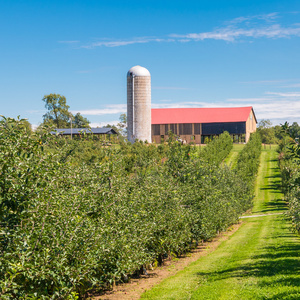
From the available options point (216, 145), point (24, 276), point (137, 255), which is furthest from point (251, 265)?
point (216, 145)

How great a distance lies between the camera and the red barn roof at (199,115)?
10469 centimetres

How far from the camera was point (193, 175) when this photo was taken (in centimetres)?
2417

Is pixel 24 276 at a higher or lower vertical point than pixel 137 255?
higher

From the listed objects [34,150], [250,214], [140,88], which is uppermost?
[140,88]

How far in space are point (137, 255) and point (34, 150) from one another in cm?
594

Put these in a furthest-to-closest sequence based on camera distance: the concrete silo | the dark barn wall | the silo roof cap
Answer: the dark barn wall < the silo roof cap < the concrete silo

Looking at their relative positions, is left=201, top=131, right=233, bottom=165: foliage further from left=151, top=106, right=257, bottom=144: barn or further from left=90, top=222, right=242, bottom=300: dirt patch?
left=90, top=222, right=242, bottom=300: dirt patch

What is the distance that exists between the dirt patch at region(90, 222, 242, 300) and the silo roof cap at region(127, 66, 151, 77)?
62.2 m

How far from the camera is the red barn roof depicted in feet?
343

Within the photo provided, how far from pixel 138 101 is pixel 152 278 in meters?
69.0


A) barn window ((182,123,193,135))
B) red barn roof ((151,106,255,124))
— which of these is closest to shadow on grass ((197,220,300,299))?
barn window ((182,123,193,135))

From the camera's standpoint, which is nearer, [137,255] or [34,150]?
[34,150]

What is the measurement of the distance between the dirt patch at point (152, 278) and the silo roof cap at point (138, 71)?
62205 millimetres

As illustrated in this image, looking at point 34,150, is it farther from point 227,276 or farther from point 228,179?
point 228,179
